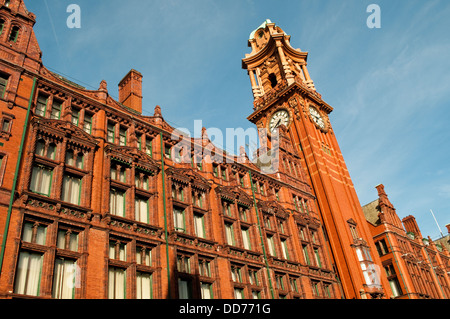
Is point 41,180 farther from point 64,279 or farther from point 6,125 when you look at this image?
point 64,279

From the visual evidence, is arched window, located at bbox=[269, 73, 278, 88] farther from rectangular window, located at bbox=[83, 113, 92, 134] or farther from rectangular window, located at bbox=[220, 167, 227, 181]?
rectangular window, located at bbox=[83, 113, 92, 134]

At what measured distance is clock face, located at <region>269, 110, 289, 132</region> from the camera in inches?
2173

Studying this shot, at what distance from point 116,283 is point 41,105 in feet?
40.0

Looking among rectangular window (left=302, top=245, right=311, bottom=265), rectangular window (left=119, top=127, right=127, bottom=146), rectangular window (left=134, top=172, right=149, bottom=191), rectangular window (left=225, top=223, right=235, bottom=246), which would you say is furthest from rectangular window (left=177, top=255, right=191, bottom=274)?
rectangular window (left=302, top=245, right=311, bottom=265)

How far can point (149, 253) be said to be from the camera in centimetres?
2586

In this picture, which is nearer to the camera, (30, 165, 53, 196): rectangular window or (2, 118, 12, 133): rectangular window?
(30, 165, 53, 196): rectangular window

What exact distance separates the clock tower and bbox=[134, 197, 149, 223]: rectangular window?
75.1 feet

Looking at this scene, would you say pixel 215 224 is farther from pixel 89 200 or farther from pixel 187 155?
pixel 89 200

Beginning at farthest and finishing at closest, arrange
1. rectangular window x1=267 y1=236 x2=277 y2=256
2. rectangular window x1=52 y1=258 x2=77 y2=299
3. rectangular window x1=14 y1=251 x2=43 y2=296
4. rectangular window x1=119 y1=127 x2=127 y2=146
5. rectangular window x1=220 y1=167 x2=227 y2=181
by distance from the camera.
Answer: rectangular window x1=220 y1=167 x2=227 y2=181, rectangular window x1=267 y1=236 x2=277 y2=256, rectangular window x1=119 y1=127 x2=127 y2=146, rectangular window x1=52 y1=258 x2=77 y2=299, rectangular window x1=14 y1=251 x2=43 y2=296

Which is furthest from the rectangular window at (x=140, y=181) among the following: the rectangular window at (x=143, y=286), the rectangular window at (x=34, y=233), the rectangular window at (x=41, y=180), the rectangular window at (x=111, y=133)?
the rectangular window at (x=34, y=233)

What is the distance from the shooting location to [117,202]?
26.2 meters

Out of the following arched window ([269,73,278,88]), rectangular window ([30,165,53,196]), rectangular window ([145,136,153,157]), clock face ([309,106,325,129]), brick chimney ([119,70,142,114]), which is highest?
arched window ([269,73,278,88])

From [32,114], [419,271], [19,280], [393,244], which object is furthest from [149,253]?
[419,271]
